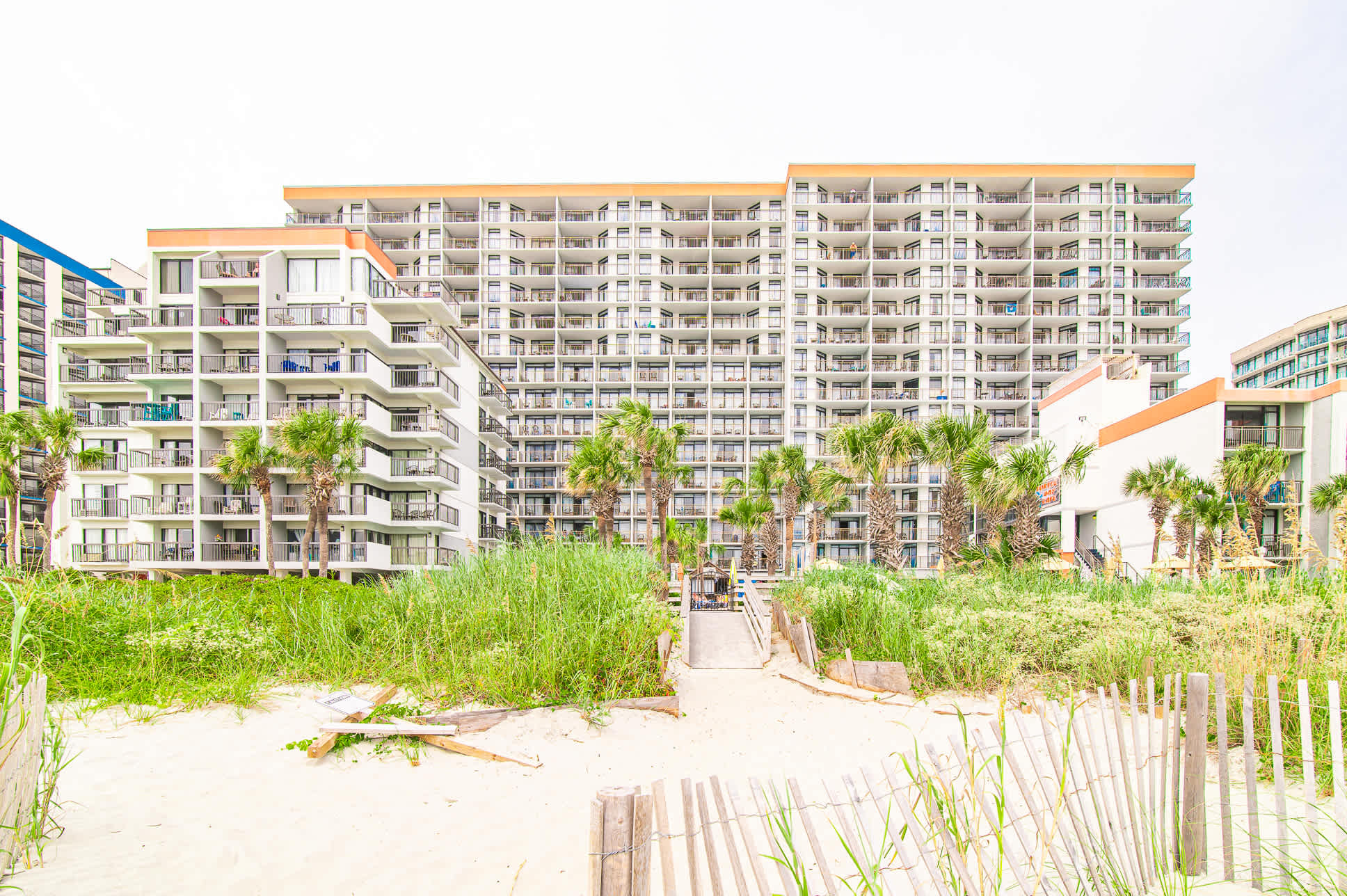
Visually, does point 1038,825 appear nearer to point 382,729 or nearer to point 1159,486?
point 382,729

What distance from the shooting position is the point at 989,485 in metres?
20.4

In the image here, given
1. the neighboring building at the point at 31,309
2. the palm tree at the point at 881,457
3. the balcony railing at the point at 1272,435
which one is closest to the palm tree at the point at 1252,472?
the balcony railing at the point at 1272,435

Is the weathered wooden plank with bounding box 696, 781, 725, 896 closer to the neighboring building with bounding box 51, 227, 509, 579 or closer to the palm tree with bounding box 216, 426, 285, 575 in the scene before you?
the palm tree with bounding box 216, 426, 285, 575

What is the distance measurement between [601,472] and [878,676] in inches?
751

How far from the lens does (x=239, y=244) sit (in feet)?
101

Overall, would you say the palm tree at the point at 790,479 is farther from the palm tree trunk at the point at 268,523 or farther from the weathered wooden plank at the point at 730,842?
the weathered wooden plank at the point at 730,842

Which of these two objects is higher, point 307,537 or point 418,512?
point 418,512

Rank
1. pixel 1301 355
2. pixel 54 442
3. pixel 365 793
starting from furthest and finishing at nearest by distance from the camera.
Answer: pixel 1301 355 → pixel 54 442 → pixel 365 793

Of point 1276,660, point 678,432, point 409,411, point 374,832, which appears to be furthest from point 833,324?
point 374,832

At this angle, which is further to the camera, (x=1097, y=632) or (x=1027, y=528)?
(x=1027, y=528)

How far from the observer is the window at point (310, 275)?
3077cm

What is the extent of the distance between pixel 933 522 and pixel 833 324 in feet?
51.4

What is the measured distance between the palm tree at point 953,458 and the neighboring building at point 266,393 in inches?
805

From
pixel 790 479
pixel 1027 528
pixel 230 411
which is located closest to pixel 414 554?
pixel 230 411
